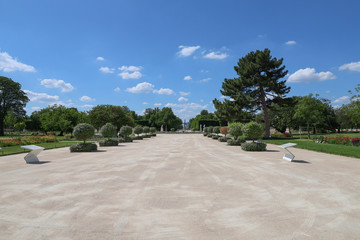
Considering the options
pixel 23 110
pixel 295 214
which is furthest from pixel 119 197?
pixel 23 110

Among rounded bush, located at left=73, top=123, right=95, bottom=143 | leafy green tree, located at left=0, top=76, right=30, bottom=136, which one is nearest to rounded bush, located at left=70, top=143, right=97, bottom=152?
rounded bush, located at left=73, top=123, right=95, bottom=143

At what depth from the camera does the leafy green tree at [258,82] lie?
2872 cm

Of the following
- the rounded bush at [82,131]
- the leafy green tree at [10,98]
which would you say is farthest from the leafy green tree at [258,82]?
the leafy green tree at [10,98]

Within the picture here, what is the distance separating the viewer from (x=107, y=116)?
40500mm

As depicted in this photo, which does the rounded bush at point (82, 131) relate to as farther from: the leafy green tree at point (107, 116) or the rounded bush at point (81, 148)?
the leafy green tree at point (107, 116)

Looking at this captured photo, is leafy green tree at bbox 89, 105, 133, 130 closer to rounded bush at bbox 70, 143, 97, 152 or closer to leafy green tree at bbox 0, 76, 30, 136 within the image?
leafy green tree at bbox 0, 76, 30, 136

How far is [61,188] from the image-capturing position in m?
6.14

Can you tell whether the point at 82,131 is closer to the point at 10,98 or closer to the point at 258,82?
the point at 258,82

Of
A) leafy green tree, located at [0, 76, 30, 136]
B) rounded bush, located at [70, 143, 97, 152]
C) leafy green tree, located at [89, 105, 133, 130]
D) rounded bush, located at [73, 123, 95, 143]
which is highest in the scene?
leafy green tree, located at [0, 76, 30, 136]

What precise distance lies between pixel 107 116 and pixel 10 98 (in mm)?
29949

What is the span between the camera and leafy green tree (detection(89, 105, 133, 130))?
40.6 metres

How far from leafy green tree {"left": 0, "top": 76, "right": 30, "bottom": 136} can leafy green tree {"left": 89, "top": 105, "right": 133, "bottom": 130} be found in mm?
24057

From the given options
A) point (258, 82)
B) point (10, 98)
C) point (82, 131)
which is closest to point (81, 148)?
point (82, 131)

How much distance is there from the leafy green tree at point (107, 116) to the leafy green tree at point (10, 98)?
78.9 ft
